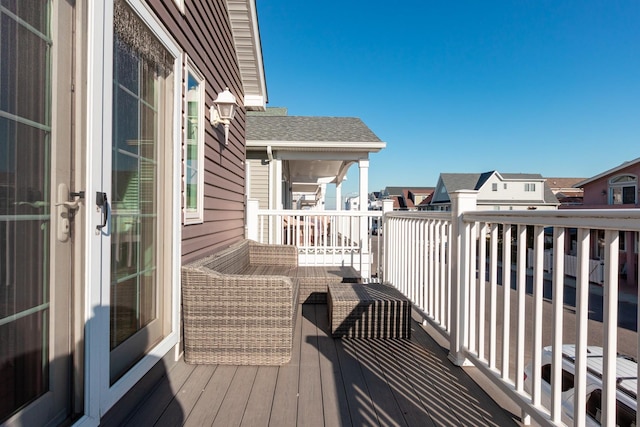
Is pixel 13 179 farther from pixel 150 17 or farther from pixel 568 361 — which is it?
pixel 568 361

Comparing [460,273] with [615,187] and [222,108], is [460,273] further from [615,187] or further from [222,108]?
[615,187]

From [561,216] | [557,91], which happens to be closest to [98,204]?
[561,216]

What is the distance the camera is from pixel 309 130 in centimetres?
732

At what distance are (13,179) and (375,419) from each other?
1.71 m

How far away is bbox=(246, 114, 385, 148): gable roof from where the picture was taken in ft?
21.6

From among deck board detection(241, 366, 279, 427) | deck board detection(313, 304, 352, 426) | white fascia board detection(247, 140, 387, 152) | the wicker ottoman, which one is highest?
white fascia board detection(247, 140, 387, 152)

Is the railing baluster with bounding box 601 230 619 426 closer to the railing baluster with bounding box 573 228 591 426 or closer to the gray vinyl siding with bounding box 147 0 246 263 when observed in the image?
the railing baluster with bounding box 573 228 591 426

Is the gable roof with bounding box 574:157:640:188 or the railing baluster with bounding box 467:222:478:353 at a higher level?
the gable roof with bounding box 574:157:640:188

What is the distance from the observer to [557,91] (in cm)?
1878

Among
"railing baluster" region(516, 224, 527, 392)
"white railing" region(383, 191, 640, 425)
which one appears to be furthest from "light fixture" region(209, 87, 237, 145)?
"railing baluster" region(516, 224, 527, 392)

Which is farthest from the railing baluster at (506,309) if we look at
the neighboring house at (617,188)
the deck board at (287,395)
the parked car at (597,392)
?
the neighboring house at (617,188)

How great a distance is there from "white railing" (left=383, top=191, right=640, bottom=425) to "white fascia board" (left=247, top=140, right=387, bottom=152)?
119 inches

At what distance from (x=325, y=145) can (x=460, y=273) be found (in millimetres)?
4642

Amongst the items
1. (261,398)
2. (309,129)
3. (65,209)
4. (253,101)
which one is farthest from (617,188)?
(65,209)
